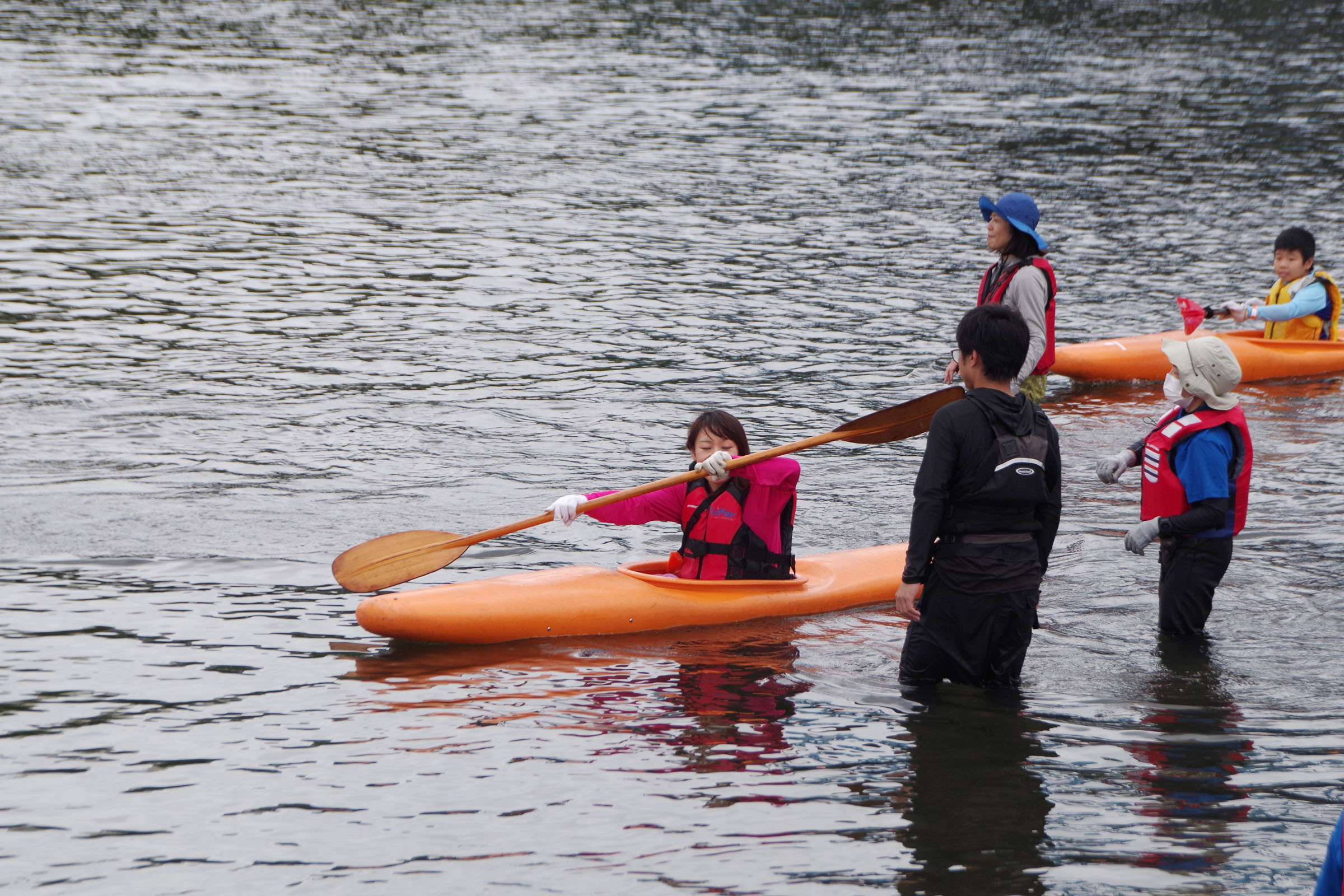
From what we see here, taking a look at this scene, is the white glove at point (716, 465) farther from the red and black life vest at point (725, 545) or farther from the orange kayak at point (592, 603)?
the orange kayak at point (592, 603)

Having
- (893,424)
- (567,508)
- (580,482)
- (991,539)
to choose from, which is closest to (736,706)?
(567,508)

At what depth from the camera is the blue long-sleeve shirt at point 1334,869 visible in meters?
2.26

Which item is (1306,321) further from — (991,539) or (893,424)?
(991,539)

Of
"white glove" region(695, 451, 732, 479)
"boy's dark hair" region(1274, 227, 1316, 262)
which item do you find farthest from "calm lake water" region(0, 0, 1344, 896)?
"boy's dark hair" region(1274, 227, 1316, 262)

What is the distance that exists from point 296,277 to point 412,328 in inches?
85.4

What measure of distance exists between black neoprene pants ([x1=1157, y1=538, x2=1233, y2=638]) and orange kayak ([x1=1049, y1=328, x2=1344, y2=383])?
530 centimetres

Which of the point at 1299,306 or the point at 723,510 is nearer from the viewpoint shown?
the point at 723,510

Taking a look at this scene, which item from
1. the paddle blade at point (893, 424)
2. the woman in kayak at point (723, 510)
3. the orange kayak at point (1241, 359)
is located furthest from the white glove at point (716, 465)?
the orange kayak at point (1241, 359)

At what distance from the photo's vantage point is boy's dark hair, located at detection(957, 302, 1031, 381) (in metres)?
4.93

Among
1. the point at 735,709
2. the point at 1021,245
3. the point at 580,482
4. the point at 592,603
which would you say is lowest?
the point at 735,709

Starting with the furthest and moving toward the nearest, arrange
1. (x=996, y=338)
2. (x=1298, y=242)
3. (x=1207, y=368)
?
(x=1298, y=242)
(x=1207, y=368)
(x=996, y=338)

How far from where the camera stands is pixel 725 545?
6883 mm

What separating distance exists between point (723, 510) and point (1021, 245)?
2.45 m

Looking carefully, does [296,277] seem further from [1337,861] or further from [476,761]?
[1337,861]
